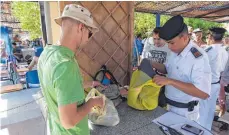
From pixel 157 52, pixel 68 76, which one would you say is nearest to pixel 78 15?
pixel 68 76

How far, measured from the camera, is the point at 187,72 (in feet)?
4.32

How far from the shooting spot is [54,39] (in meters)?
1.89

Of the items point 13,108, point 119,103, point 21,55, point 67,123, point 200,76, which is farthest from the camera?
point 21,55

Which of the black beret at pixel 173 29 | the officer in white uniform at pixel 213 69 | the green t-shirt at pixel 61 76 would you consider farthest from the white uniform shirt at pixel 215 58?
the green t-shirt at pixel 61 76

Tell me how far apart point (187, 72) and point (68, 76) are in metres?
0.94

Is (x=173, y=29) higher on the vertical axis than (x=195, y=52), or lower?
higher

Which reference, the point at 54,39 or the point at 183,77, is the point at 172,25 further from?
the point at 54,39

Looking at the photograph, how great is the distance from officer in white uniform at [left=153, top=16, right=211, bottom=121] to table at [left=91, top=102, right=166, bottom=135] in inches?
6.7

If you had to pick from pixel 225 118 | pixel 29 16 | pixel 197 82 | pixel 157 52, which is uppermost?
pixel 29 16

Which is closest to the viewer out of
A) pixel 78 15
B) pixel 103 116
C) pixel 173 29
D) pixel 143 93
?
pixel 78 15

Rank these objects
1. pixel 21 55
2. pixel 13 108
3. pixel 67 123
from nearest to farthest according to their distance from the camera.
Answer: pixel 67 123
pixel 13 108
pixel 21 55

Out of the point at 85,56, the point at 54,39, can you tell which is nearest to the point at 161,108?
the point at 85,56

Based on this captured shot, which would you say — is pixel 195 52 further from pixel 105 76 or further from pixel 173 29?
pixel 105 76

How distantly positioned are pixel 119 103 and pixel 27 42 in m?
11.5
